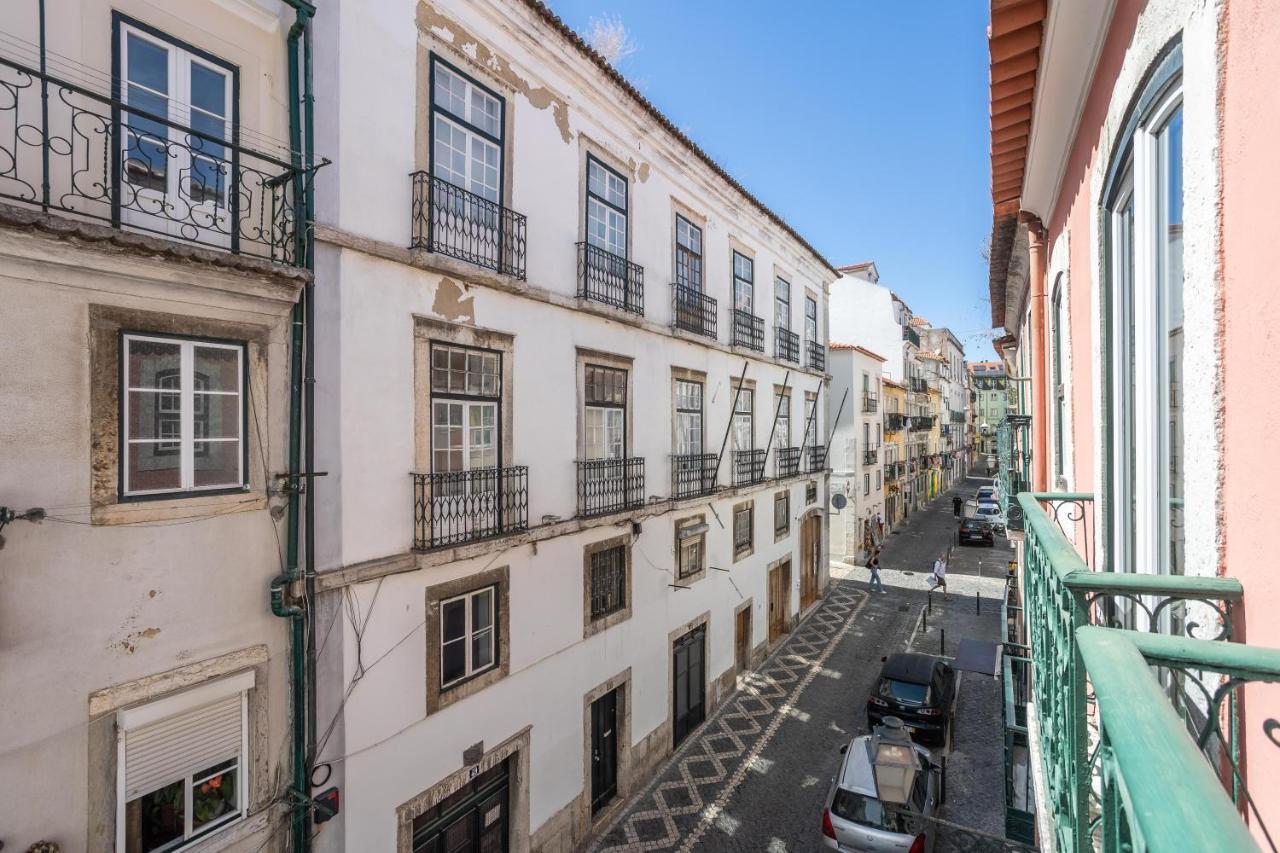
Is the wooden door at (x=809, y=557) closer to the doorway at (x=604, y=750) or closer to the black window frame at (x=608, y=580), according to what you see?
the black window frame at (x=608, y=580)

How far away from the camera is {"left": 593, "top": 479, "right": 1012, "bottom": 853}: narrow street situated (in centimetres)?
996

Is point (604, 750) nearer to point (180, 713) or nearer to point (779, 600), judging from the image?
point (180, 713)

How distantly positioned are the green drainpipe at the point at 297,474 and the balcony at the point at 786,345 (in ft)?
43.2

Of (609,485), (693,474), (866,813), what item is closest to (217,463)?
(609,485)

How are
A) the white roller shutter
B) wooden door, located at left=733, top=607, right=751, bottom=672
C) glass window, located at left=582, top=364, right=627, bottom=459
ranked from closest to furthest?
the white roller shutter, glass window, located at left=582, top=364, right=627, bottom=459, wooden door, located at left=733, top=607, right=751, bottom=672

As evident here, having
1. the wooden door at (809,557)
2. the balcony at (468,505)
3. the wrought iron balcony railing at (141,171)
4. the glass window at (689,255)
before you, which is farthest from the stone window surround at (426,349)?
the wooden door at (809,557)

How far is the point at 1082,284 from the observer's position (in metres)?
4.44

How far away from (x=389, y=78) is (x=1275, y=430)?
8095 millimetres

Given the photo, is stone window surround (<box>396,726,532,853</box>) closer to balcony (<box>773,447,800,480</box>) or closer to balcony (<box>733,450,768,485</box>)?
balcony (<box>733,450,768,485</box>)

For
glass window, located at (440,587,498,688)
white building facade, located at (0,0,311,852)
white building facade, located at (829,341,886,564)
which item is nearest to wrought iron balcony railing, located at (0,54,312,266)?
white building facade, located at (0,0,311,852)

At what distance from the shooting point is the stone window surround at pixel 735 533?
15.0 meters

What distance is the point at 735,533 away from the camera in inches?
599

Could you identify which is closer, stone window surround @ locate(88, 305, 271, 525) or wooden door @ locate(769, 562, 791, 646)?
stone window surround @ locate(88, 305, 271, 525)

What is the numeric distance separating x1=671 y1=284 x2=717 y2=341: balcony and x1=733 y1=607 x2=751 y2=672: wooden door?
7117 mm
